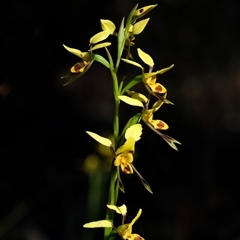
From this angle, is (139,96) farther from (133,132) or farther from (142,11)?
(142,11)

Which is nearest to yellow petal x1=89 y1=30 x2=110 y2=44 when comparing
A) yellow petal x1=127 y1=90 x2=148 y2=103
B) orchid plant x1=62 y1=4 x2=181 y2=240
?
orchid plant x1=62 y1=4 x2=181 y2=240

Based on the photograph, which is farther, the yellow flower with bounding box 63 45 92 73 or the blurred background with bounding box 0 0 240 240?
the blurred background with bounding box 0 0 240 240

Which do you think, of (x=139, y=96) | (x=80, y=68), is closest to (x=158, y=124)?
(x=139, y=96)

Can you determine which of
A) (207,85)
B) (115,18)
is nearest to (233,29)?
(207,85)

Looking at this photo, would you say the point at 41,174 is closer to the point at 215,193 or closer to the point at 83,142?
the point at 83,142

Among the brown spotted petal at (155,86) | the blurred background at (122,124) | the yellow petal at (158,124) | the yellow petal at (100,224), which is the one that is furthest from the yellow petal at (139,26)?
the blurred background at (122,124)

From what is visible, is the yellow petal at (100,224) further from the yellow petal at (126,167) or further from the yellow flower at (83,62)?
the yellow flower at (83,62)

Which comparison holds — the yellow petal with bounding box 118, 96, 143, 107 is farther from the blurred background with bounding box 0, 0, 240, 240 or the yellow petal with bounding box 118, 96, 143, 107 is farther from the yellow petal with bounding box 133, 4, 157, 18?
the blurred background with bounding box 0, 0, 240, 240

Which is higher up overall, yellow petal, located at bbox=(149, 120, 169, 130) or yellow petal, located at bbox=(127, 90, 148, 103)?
yellow petal, located at bbox=(127, 90, 148, 103)
